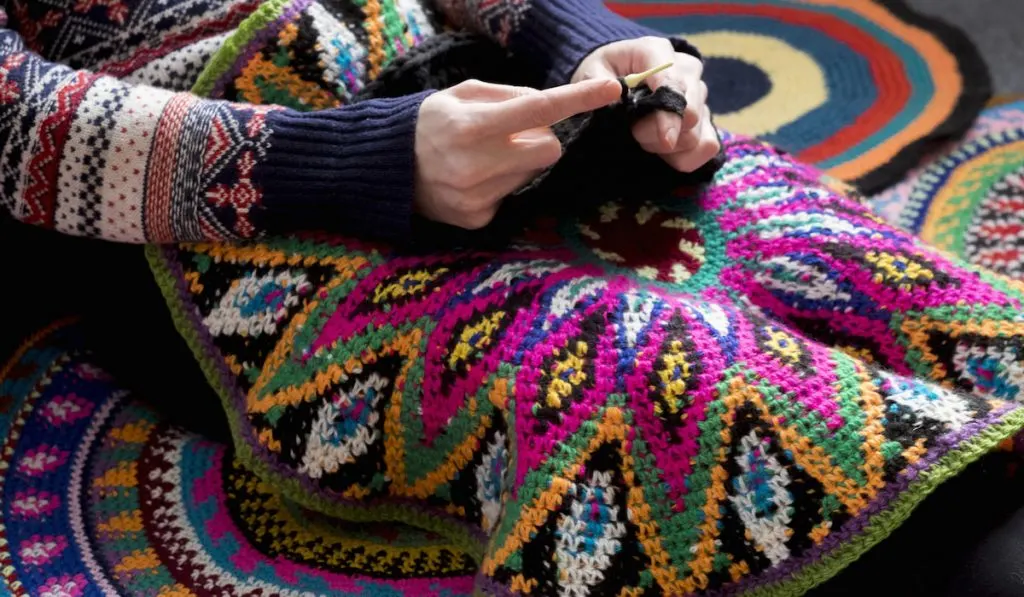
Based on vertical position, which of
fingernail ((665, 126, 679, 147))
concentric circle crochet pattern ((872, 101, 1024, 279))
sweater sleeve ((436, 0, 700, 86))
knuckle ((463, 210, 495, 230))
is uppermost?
sweater sleeve ((436, 0, 700, 86))

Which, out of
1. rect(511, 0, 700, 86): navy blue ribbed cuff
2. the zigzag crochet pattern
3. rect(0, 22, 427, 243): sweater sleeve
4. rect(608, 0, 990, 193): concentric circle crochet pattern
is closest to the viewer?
the zigzag crochet pattern

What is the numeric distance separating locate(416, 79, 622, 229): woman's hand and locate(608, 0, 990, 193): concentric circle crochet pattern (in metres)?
0.67

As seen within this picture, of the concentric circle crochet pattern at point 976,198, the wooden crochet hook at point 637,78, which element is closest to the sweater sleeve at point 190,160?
the wooden crochet hook at point 637,78

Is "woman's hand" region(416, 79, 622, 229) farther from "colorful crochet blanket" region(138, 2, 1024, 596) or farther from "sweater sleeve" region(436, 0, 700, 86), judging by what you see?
"sweater sleeve" region(436, 0, 700, 86)

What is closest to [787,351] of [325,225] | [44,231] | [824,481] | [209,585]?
[824,481]

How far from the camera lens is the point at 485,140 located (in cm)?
59

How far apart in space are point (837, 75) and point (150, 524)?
1050mm

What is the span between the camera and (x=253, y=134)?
64 centimetres

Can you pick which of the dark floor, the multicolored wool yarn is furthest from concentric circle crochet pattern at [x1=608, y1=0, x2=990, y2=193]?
the multicolored wool yarn

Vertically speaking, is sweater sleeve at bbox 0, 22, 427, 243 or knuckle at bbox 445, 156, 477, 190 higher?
knuckle at bbox 445, 156, 477, 190

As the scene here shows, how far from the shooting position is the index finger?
57 centimetres

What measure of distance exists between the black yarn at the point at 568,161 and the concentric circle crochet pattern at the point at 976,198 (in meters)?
0.48

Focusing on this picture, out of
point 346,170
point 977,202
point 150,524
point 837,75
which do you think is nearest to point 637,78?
point 346,170

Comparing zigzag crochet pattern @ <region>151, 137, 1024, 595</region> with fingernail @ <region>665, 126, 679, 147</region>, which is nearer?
zigzag crochet pattern @ <region>151, 137, 1024, 595</region>
